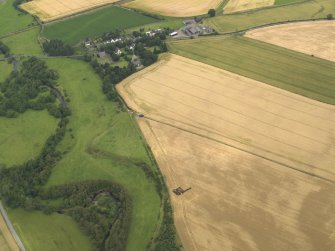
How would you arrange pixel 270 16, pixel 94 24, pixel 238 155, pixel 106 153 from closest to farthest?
pixel 238 155, pixel 106 153, pixel 94 24, pixel 270 16

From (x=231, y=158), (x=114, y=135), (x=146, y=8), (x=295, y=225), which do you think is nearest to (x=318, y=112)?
(x=231, y=158)

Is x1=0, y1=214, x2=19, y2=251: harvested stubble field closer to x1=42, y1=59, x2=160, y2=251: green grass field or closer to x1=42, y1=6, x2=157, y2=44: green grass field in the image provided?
x1=42, y1=59, x2=160, y2=251: green grass field

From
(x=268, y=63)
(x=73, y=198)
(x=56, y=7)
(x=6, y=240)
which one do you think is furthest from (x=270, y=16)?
(x=6, y=240)

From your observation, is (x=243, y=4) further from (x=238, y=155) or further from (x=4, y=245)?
(x=4, y=245)

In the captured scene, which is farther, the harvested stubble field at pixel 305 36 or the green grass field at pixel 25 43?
the green grass field at pixel 25 43

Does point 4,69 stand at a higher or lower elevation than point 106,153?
higher

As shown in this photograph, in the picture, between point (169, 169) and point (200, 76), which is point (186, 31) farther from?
point (169, 169)

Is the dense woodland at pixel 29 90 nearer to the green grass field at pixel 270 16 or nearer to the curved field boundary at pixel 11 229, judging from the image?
the curved field boundary at pixel 11 229

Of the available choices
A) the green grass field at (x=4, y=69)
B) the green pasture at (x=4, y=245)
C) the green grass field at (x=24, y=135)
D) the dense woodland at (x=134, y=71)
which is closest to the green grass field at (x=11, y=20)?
the green grass field at (x=4, y=69)
